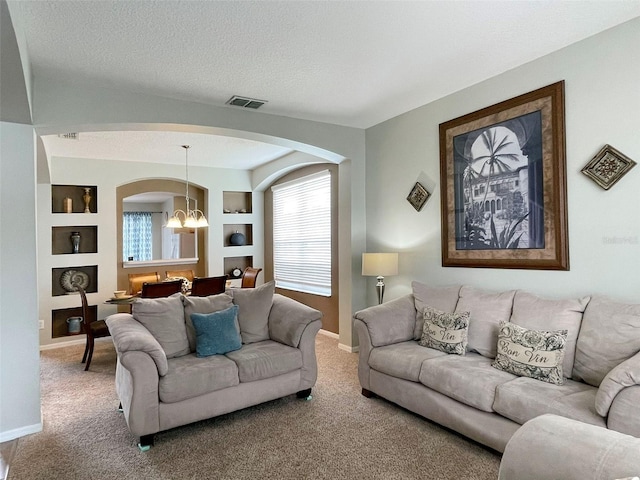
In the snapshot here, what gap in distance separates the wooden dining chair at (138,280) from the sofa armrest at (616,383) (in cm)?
560

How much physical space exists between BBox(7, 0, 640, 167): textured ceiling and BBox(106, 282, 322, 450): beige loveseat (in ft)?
6.33

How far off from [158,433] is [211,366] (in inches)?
24.1

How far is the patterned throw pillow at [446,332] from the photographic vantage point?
3057 millimetres

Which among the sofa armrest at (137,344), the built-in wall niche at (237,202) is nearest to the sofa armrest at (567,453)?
the sofa armrest at (137,344)

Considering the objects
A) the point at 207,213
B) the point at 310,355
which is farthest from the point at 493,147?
the point at 207,213

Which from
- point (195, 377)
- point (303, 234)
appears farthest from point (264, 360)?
point (303, 234)

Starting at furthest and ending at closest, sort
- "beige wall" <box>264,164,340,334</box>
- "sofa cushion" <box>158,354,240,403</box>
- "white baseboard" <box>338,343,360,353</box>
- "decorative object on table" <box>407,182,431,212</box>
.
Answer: "beige wall" <box>264,164,340,334</box>
"white baseboard" <box>338,343,360,353</box>
"decorative object on table" <box>407,182,431,212</box>
"sofa cushion" <box>158,354,240,403</box>

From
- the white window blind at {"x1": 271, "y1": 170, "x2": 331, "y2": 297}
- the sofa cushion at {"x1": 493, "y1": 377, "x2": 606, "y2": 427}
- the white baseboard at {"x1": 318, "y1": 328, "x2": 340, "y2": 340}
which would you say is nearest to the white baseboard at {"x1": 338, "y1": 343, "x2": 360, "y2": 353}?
the white baseboard at {"x1": 318, "y1": 328, "x2": 340, "y2": 340}

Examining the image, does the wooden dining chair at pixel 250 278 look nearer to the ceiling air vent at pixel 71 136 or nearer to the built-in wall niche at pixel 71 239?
the built-in wall niche at pixel 71 239

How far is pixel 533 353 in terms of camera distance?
255 centimetres

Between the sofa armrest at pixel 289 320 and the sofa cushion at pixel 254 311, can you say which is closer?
the sofa armrest at pixel 289 320

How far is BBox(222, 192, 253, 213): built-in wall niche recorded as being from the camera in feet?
23.8

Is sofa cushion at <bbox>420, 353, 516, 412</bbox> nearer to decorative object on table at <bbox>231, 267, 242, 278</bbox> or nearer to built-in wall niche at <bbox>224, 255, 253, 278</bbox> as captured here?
decorative object on table at <bbox>231, 267, 242, 278</bbox>

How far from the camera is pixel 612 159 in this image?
2656mm
